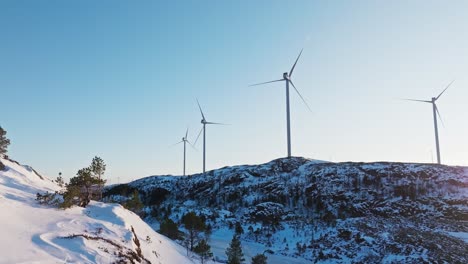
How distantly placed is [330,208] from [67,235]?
85515mm

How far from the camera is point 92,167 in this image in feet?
135

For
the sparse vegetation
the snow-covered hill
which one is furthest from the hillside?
the snow-covered hill

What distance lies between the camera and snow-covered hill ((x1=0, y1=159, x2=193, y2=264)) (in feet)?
67.0

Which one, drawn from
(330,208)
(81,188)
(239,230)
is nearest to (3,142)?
(81,188)

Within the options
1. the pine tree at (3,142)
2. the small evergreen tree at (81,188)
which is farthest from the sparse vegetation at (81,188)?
the pine tree at (3,142)

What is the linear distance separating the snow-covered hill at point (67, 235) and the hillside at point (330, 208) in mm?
36686

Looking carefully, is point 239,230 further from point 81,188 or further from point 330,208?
point 81,188

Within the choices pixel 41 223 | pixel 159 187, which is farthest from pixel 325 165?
pixel 41 223

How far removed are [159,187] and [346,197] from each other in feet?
235

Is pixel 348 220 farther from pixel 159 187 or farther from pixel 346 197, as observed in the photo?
pixel 159 187

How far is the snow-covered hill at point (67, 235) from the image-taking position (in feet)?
67.0

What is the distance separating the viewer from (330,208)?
328ft

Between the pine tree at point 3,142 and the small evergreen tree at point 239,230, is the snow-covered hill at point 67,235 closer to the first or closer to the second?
the pine tree at point 3,142

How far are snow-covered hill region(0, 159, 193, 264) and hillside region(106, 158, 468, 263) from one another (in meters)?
36.7
